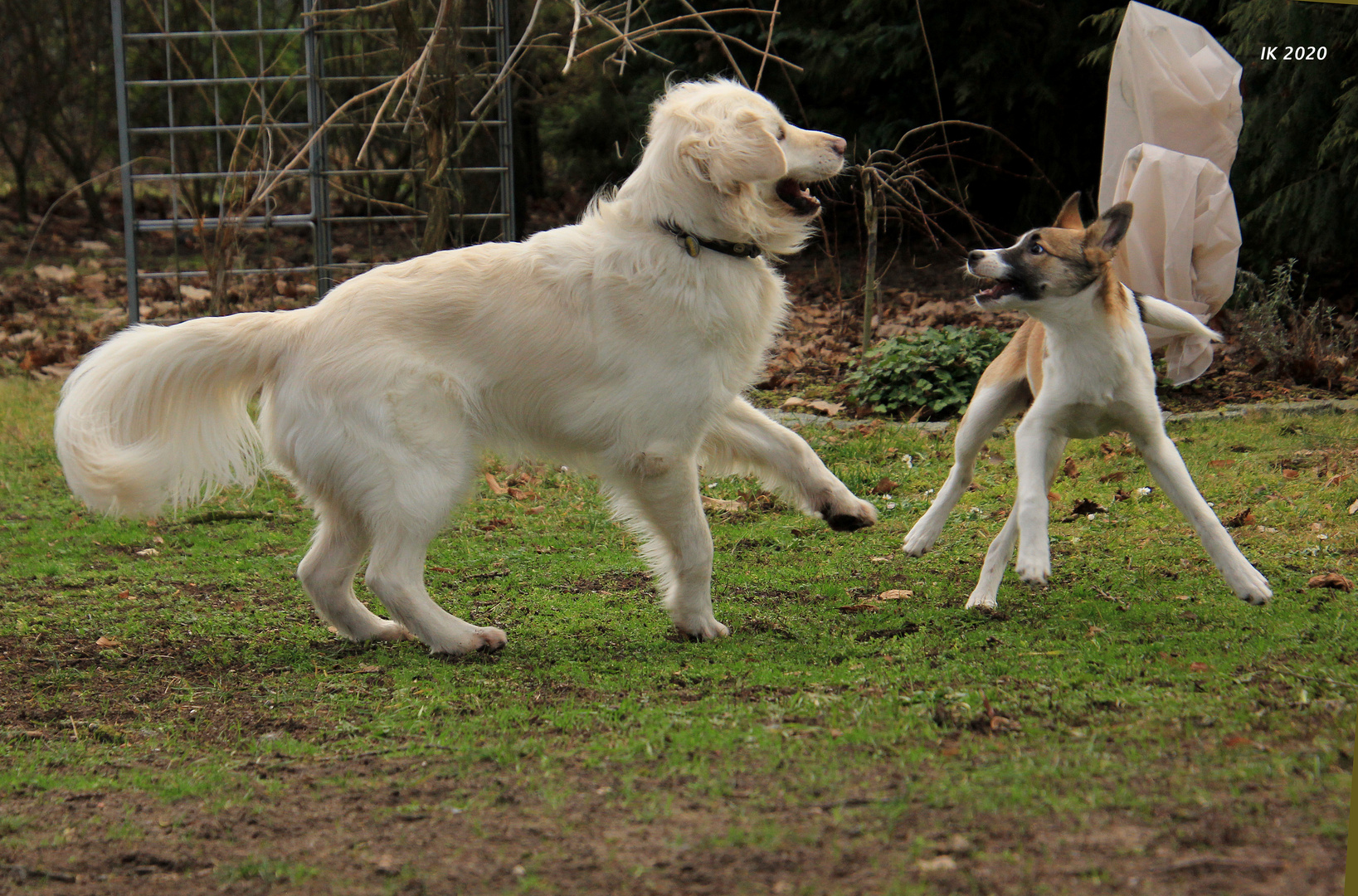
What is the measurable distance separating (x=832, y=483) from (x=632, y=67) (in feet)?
37.1

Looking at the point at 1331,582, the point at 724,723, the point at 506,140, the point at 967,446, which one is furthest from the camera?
the point at 506,140

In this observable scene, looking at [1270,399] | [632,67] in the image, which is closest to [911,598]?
[1270,399]

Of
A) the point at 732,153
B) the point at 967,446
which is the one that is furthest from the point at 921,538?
the point at 732,153

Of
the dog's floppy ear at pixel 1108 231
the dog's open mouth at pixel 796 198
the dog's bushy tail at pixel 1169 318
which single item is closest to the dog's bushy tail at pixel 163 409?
the dog's open mouth at pixel 796 198

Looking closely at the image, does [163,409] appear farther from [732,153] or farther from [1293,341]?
[1293,341]

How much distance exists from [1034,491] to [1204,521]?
2.08 feet

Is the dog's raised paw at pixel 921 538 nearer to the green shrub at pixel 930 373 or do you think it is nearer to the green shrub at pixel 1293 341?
the green shrub at pixel 930 373

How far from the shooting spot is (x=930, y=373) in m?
8.53

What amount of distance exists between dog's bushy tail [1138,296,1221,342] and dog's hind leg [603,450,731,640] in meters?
2.19

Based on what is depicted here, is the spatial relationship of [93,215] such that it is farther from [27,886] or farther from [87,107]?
[27,886]

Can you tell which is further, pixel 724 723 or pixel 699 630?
pixel 699 630

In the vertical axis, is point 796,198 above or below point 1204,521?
above

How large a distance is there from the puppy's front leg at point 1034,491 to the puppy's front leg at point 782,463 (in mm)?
552

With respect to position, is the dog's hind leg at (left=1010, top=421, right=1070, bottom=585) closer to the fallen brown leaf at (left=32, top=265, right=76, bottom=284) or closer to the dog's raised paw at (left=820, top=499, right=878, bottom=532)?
the dog's raised paw at (left=820, top=499, right=878, bottom=532)
